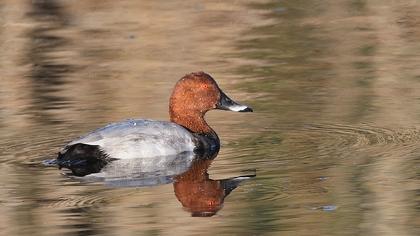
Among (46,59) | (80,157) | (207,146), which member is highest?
(80,157)

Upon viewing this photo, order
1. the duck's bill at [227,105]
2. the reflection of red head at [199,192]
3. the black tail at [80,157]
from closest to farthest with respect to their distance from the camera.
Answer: the reflection of red head at [199,192], the black tail at [80,157], the duck's bill at [227,105]

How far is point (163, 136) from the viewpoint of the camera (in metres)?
9.95

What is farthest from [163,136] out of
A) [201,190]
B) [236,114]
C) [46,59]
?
[46,59]

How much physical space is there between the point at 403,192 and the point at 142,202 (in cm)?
147

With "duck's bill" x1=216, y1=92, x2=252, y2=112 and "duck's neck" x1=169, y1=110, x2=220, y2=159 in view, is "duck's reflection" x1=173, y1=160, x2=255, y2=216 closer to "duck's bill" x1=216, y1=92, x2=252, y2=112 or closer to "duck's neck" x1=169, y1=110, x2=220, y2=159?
"duck's neck" x1=169, y1=110, x2=220, y2=159

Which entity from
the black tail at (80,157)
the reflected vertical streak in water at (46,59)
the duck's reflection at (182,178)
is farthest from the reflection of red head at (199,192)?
the reflected vertical streak in water at (46,59)

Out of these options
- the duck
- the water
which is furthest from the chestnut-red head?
the water

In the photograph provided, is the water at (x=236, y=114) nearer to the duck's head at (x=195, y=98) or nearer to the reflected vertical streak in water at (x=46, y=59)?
the reflected vertical streak in water at (x=46, y=59)

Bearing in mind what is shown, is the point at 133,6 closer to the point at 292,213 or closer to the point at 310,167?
the point at 310,167

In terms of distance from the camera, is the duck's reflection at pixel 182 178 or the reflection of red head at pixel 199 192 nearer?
the reflection of red head at pixel 199 192

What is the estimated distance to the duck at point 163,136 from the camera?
9.66 metres

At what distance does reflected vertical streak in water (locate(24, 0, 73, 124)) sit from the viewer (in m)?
12.0

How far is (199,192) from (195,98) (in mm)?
1964

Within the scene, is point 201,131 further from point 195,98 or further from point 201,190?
point 201,190
